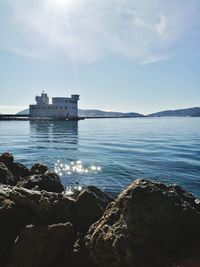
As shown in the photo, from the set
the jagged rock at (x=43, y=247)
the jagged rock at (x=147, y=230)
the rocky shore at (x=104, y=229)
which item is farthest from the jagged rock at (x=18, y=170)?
the jagged rock at (x=147, y=230)

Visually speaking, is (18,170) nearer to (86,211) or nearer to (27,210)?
(27,210)

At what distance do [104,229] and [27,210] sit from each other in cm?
274

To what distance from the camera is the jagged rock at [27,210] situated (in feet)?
28.4

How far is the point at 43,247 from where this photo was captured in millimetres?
7781

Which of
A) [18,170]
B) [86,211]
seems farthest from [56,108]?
[86,211]

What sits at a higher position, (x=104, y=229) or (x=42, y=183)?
(x=104, y=229)

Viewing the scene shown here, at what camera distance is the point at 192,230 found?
7.08 m

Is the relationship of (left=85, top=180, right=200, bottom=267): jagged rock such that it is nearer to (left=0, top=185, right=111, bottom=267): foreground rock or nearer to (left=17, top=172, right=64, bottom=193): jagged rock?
(left=0, top=185, right=111, bottom=267): foreground rock

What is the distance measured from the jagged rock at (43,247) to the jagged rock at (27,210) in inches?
23.8

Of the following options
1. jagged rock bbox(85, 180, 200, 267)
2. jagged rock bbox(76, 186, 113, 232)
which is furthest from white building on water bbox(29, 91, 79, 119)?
jagged rock bbox(85, 180, 200, 267)

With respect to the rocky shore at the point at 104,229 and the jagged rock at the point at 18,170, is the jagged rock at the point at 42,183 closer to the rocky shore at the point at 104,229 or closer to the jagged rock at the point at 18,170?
the jagged rock at the point at 18,170

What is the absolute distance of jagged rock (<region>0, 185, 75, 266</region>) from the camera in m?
8.66

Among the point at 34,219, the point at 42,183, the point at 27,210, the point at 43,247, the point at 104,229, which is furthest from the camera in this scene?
the point at 42,183

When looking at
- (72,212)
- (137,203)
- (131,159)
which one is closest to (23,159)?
(131,159)
